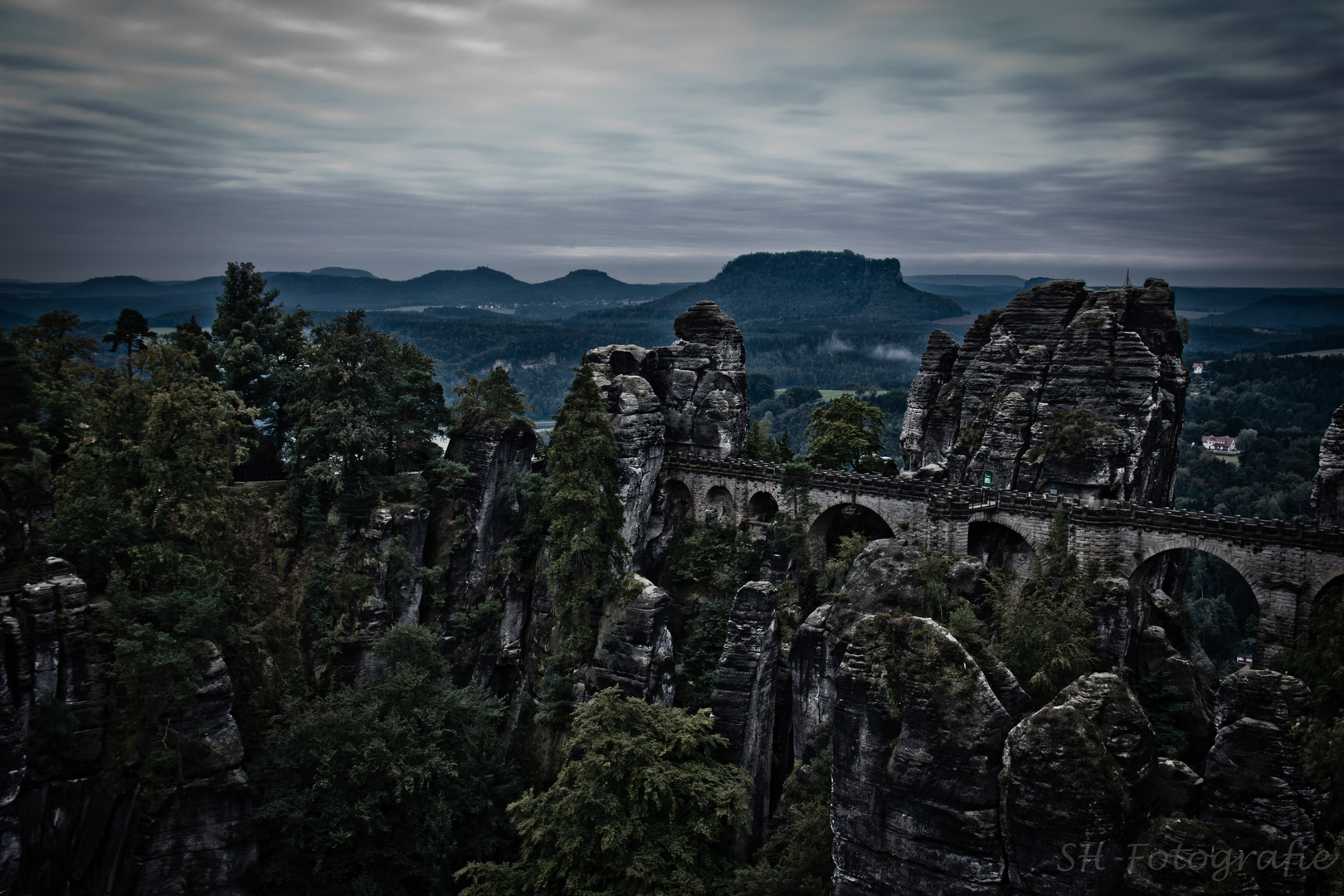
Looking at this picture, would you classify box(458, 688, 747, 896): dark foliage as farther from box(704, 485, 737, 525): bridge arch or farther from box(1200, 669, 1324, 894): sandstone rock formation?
box(704, 485, 737, 525): bridge arch

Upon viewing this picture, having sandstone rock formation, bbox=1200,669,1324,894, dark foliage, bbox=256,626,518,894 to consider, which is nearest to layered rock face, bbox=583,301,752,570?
dark foliage, bbox=256,626,518,894

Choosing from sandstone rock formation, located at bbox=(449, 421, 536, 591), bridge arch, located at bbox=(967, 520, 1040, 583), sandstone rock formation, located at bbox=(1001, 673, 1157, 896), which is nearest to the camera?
sandstone rock formation, located at bbox=(1001, 673, 1157, 896)

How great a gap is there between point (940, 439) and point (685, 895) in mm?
32503

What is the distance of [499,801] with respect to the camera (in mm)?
35719

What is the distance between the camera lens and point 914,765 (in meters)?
17.4

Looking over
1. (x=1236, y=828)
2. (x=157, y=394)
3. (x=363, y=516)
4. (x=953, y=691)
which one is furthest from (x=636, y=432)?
(x=1236, y=828)

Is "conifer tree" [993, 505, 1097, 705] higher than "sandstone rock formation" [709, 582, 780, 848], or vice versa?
"conifer tree" [993, 505, 1097, 705]

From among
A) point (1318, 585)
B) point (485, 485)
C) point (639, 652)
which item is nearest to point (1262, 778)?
point (1318, 585)

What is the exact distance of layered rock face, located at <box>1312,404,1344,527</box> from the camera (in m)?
33.7

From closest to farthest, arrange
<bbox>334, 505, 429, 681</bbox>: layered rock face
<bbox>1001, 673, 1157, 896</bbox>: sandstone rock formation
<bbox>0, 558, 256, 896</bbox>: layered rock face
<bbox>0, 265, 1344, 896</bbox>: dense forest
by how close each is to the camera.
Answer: <bbox>1001, 673, 1157, 896</bbox>: sandstone rock formation < <bbox>0, 265, 1344, 896</bbox>: dense forest < <bbox>0, 558, 256, 896</bbox>: layered rock face < <bbox>334, 505, 429, 681</bbox>: layered rock face

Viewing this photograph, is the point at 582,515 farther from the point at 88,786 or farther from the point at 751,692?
the point at 88,786

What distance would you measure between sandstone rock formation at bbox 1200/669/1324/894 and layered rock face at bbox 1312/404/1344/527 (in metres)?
23.5

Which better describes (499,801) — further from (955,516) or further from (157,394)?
(955,516)

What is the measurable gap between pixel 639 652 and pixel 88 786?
20959 millimetres
